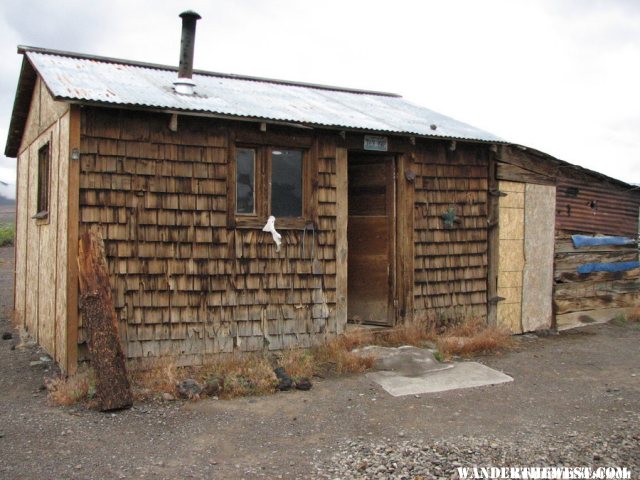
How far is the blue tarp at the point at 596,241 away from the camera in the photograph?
10.8 m

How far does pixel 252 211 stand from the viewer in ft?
26.2

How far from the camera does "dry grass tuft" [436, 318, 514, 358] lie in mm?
8453

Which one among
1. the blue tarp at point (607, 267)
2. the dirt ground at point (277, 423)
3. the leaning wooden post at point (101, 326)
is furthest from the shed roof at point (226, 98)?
the dirt ground at point (277, 423)

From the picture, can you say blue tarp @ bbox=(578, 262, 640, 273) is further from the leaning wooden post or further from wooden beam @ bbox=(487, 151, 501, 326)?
the leaning wooden post

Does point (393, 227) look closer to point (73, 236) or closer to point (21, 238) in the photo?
point (73, 236)

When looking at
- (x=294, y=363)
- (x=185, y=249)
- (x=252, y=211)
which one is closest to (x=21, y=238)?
(x=185, y=249)

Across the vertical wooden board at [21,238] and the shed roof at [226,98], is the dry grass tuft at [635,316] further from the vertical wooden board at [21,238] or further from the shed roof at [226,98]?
the vertical wooden board at [21,238]

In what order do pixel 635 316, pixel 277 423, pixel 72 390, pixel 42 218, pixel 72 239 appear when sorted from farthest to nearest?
pixel 635 316
pixel 42 218
pixel 72 239
pixel 72 390
pixel 277 423

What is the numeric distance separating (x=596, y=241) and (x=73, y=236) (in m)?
8.92

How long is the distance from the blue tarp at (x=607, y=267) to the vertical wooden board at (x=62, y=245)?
27.7ft

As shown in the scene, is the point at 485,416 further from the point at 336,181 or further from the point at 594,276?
the point at 594,276

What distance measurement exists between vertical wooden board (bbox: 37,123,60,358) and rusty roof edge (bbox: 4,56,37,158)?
58.8 inches

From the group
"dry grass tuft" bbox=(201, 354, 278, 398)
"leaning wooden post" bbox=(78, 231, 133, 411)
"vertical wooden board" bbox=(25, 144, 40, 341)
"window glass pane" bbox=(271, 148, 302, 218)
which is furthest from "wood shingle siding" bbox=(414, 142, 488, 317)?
"vertical wooden board" bbox=(25, 144, 40, 341)

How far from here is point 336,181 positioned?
8.41 m
